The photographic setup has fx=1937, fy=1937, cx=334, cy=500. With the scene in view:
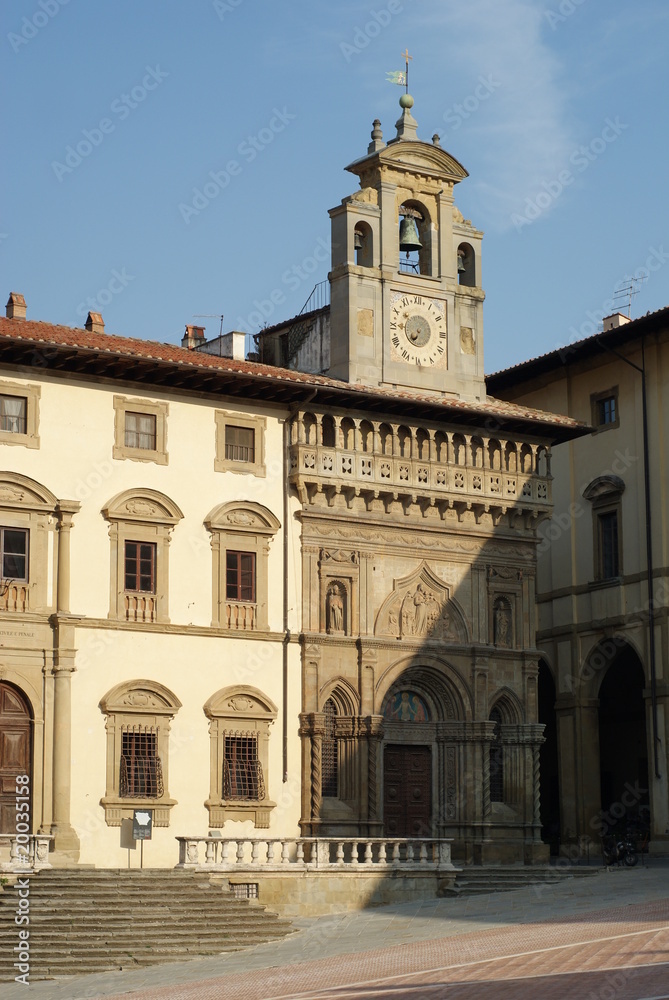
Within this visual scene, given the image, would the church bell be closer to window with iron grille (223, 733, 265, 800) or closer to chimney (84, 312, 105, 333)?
chimney (84, 312, 105, 333)

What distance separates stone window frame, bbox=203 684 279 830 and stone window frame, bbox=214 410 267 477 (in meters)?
4.82

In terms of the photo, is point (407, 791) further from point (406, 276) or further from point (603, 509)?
point (406, 276)

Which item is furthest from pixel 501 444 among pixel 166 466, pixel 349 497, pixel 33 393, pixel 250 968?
pixel 250 968

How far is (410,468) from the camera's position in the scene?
4541cm

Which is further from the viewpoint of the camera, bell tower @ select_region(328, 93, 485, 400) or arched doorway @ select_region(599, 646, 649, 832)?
arched doorway @ select_region(599, 646, 649, 832)

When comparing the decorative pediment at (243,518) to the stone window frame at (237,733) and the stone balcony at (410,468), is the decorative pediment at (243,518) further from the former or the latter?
the stone window frame at (237,733)

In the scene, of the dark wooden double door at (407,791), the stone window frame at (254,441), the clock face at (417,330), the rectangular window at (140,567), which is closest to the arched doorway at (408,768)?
the dark wooden double door at (407,791)

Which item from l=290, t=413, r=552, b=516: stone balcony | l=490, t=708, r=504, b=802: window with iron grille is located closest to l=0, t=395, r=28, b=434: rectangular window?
l=290, t=413, r=552, b=516: stone balcony

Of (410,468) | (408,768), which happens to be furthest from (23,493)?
(408,768)

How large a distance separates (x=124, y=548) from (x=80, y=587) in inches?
53.5

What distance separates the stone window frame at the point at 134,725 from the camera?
39875 millimetres

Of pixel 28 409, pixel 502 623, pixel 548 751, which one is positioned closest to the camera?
pixel 28 409

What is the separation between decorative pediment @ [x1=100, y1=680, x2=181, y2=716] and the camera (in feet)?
132

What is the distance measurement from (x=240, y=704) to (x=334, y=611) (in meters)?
3.29
